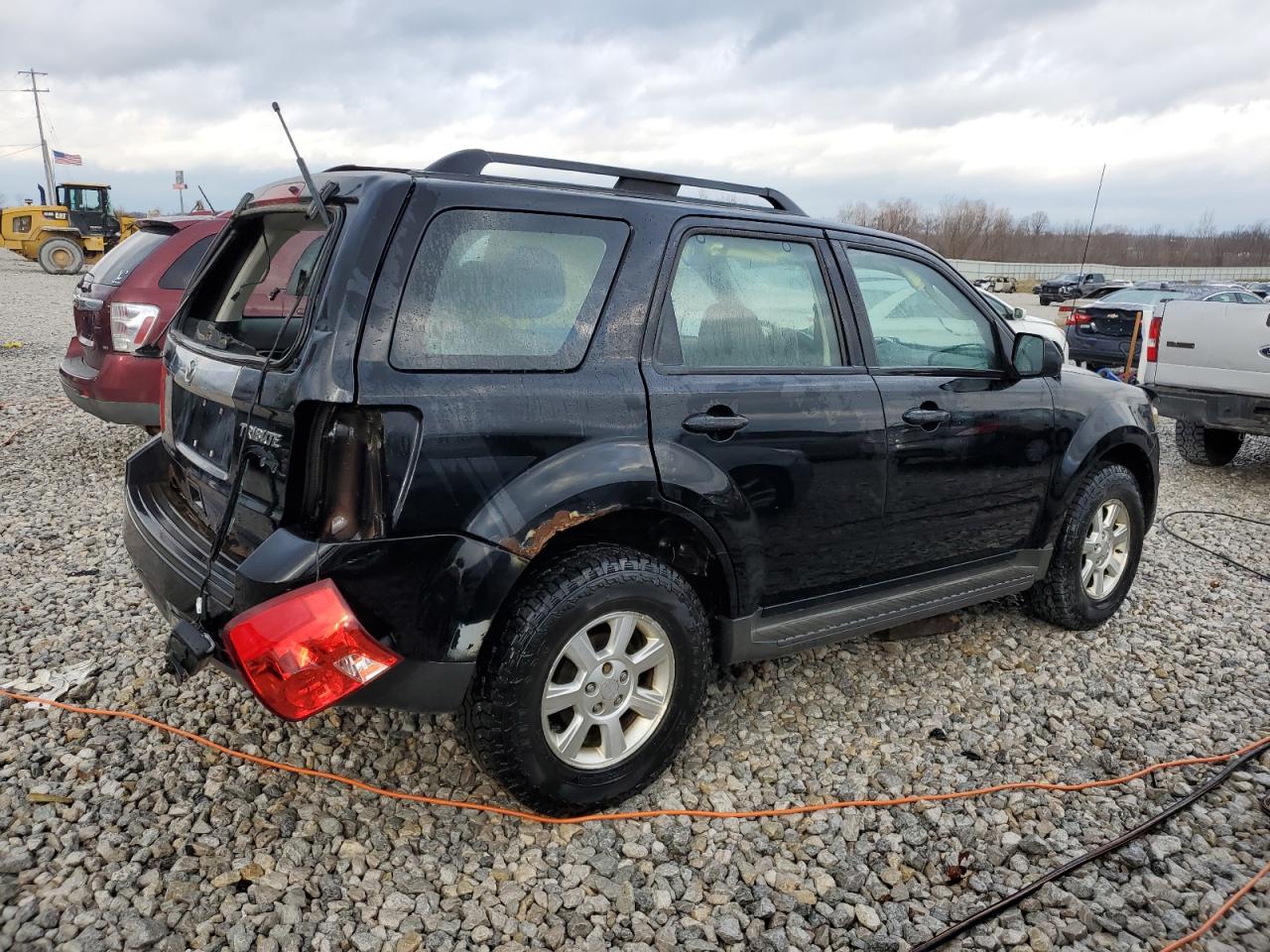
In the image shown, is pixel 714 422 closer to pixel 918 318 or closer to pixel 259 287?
pixel 918 318

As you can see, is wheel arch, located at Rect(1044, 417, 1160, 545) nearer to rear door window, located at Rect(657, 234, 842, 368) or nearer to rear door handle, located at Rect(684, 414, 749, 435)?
rear door window, located at Rect(657, 234, 842, 368)

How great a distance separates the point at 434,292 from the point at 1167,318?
7.42m

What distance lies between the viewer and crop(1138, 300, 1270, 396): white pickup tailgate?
7.12m

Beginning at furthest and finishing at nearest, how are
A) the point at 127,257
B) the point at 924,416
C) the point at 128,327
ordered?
the point at 127,257 < the point at 128,327 < the point at 924,416

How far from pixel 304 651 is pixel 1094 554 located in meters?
3.58

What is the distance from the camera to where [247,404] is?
2.57m

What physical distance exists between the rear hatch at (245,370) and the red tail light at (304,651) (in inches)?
10.8

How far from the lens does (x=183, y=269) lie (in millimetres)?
6156

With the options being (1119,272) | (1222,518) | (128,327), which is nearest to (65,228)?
(128,327)

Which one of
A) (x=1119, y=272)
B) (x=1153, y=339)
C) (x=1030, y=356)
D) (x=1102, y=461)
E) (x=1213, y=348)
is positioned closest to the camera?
(x=1030, y=356)

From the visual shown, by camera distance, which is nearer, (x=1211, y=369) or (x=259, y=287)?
(x=259, y=287)

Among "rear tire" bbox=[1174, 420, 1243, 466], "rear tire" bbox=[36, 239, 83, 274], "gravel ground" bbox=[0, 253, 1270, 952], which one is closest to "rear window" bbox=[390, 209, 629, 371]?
"gravel ground" bbox=[0, 253, 1270, 952]

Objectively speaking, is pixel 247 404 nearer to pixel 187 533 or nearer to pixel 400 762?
pixel 187 533

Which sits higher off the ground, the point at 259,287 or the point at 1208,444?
the point at 259,287
